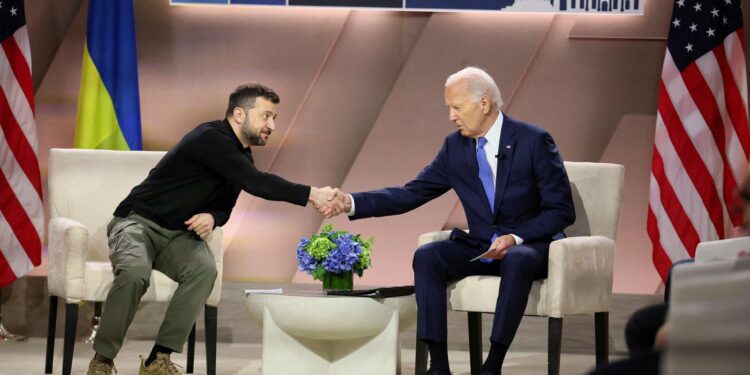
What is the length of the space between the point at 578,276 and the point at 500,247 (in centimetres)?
31

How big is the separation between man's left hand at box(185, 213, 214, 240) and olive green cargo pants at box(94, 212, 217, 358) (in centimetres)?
5

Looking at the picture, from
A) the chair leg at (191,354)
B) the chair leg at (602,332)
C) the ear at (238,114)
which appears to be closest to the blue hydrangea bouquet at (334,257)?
the ear at (238,114)

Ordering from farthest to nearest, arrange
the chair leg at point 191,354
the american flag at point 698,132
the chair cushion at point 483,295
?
1. the american flag at point 698,132
2. the chair leg at point 191,354
3. the chair cushion at point 483,295

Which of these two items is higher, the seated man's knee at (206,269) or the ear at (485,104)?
the ear at (485,104)

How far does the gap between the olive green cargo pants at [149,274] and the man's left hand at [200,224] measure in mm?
54

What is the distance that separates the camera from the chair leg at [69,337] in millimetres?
3977

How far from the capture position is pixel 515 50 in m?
5.36

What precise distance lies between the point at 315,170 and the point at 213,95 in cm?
68

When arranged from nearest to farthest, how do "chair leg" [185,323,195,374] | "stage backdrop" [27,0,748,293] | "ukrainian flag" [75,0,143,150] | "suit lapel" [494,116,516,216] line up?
"suit lapel" [494,116,516,216]
"chair leg" [185,323,195,374]
"ukrainian flag" [75,0,143,150]
"stage backdrop" [27,0,748,293]

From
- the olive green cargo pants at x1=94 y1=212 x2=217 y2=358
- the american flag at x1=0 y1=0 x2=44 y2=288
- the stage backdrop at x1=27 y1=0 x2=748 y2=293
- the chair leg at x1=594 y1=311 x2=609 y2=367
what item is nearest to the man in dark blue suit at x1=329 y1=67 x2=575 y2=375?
the chair leg at x1=594 y1=311 x2=609 y2=367

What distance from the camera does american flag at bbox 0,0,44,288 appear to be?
511 centimetres

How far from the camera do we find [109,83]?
5219 mm

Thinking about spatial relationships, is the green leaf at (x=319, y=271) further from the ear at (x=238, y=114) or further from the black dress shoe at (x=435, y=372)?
the ear at (x=238, y=114)

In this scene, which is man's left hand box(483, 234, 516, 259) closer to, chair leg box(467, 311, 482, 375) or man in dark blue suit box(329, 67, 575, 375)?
man in dark blue suit box(329, 67, 575, 375)
